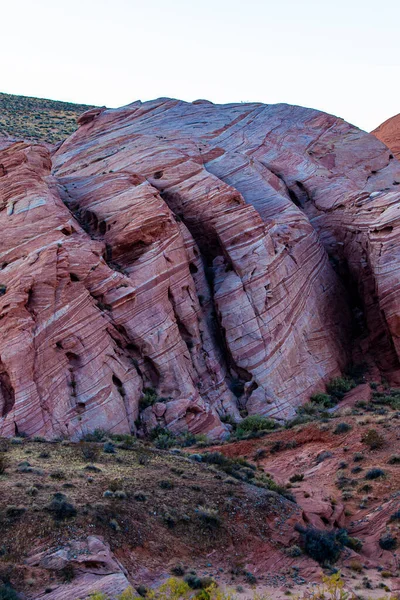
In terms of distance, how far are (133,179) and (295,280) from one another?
32.3 feet

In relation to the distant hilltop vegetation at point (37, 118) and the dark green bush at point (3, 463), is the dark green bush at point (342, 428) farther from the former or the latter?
the distant hilltop vegetation at point (37, 118)

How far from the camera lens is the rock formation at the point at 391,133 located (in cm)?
6819

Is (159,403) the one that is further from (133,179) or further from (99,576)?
(99,576)

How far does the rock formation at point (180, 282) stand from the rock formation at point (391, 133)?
2749 cm

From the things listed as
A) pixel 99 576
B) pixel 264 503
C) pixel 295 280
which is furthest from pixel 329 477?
pixel 295 280

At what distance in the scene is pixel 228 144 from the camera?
142 feet

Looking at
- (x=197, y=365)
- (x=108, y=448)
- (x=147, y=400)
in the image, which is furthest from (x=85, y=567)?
(x=197, y=365)

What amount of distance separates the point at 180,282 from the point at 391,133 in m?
48.3

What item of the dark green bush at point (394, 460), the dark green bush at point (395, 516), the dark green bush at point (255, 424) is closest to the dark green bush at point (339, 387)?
the dark green bush at point (255, 424)

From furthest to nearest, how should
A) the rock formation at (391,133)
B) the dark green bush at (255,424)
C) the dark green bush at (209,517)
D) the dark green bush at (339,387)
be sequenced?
the rock formation at (391,133) → the dark green bush at (339,387) → the dark green bush at (255,424) → the dark green bush at (209,517)

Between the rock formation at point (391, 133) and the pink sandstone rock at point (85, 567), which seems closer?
the pink sandstone rock at point (85, 567)

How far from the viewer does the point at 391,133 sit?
70.6m

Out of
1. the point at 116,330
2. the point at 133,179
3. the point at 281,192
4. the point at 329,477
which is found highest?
the point at 133,179

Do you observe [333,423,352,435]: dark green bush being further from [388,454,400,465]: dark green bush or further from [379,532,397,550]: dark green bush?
[379,532,397,550]: dark green bush
